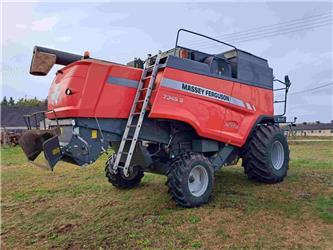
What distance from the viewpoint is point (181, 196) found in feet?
18.0

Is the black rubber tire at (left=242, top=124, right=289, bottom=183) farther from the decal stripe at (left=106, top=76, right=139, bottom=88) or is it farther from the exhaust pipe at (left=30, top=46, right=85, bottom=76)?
the exhaust pipe at (left=30, top=46, right=85, bottom=76)

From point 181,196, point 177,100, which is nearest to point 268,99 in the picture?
point 177,100

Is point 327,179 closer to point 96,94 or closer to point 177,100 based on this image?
point 177,100

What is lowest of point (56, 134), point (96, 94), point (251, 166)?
point (251, 166)

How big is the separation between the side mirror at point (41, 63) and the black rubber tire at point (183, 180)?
97.2 inches

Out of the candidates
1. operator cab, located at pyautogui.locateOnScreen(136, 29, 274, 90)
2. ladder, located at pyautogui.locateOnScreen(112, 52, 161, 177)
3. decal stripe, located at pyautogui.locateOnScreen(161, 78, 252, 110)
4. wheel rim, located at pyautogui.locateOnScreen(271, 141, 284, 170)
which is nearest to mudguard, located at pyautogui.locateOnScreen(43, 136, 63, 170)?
ladder, located at pyautogui.locateOnScreen(112, 52, 161, 177)

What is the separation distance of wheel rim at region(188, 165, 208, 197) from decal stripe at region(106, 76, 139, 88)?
5.61 feet

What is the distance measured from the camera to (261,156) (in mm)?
6875

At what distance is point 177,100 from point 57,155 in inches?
81.7

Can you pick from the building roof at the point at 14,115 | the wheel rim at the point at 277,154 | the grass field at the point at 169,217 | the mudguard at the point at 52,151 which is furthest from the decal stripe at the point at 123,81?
the building roof at the point at 14,115

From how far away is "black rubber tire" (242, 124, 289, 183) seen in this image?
22.6 ft

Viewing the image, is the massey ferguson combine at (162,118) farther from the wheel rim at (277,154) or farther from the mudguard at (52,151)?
the wheel rim at (277,154)

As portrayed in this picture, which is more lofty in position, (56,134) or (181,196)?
(56,134)

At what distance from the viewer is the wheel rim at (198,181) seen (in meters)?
5.79
